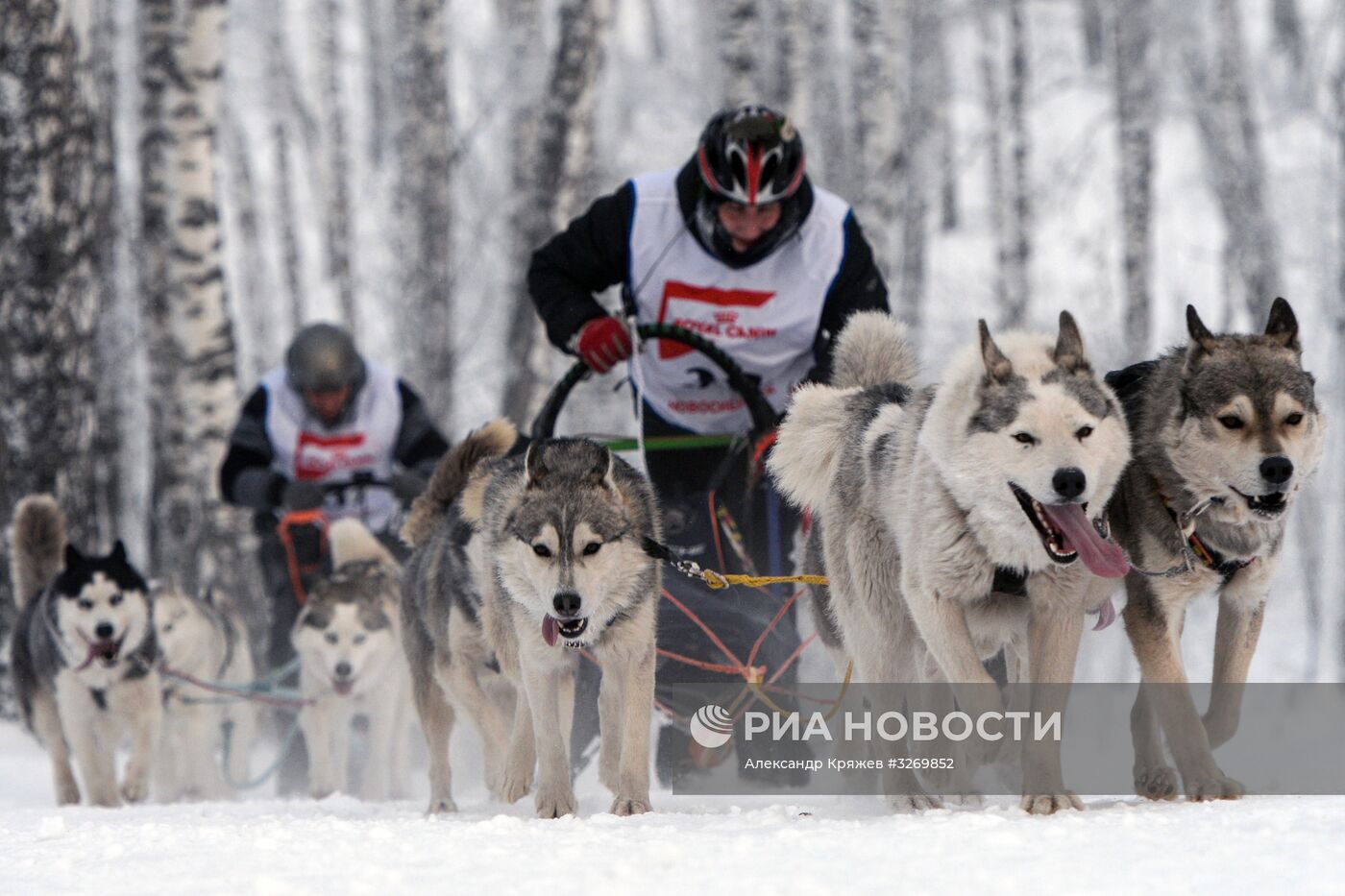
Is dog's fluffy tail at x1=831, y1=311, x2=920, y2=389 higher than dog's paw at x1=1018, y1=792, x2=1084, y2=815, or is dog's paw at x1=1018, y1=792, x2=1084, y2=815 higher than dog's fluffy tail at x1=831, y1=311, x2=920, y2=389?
dog's fluffy tail at x1=831, y1=311, x2=920, y2=389

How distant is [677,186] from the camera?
14.3 ft

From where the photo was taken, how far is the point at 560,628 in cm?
328

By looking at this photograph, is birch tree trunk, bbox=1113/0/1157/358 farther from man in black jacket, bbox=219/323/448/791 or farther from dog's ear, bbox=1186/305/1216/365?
dog's ear, bbox=1186/305/1216/365

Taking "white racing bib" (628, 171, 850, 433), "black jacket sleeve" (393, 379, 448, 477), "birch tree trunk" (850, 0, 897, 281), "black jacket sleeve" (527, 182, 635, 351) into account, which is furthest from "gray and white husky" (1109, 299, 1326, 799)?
"birch tree trunk" (850, 0, 897, 281)

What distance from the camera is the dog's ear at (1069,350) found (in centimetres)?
289

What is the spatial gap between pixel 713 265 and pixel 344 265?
1301 centimetres

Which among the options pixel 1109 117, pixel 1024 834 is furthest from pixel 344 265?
pixel 1024 834

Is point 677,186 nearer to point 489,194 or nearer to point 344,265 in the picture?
point 344,265

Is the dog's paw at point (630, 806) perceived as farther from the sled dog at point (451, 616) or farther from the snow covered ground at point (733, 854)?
the sled dog at point (451, 616)

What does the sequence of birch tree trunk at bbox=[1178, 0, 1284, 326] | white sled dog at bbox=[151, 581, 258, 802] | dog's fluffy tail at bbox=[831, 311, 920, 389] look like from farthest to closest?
birch tree trunk at bbox=[1178, 0, 1284, 326] < white sled dog at bbox=[151, 581, 258, 802] < dog's fluffy tail at bbox=[831, 311, 920, 389]

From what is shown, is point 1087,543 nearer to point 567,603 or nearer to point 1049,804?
point 1049,804

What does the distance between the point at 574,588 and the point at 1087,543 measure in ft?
3.60

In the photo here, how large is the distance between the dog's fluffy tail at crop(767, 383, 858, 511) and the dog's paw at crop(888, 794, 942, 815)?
71 centimetres

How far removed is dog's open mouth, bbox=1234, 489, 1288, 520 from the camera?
279 centimetres
